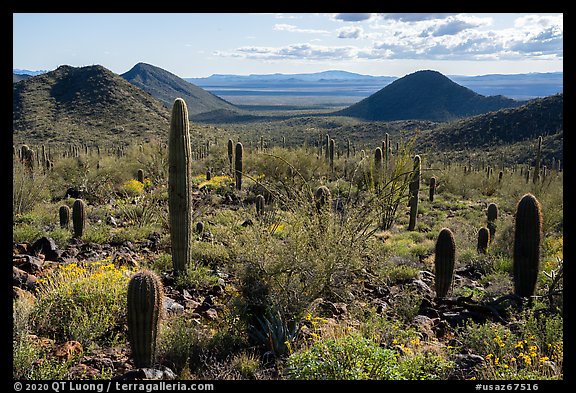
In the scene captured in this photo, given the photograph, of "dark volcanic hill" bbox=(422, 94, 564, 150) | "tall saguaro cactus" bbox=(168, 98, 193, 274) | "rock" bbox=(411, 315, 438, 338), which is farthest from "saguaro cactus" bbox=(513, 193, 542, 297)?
"dark volcanic hill" bbox=(422, 94, 564, 150)

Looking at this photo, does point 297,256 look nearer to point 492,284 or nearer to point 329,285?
point 329,285

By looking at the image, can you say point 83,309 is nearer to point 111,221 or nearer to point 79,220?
point 79,220

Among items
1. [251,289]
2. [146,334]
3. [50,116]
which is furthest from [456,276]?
[50,116]

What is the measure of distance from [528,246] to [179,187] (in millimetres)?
5710

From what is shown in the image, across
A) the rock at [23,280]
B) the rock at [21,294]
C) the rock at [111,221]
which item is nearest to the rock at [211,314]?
the rock at [21,294]

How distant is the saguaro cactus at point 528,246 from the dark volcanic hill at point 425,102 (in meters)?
99.9

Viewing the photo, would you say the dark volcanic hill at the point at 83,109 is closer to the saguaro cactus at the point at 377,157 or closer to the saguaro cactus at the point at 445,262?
the saguaro cactus at the point at 377,157

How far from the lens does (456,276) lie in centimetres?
1021

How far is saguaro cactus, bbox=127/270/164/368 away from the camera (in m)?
5.41

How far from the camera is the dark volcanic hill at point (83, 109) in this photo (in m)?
54.2

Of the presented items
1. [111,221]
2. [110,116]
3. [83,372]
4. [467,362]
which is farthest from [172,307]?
[110,116]

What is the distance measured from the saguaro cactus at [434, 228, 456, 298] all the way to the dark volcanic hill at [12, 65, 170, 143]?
4815 centimetres

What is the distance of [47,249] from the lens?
930 centimetres

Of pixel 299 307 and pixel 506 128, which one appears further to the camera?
pixel 506 128
